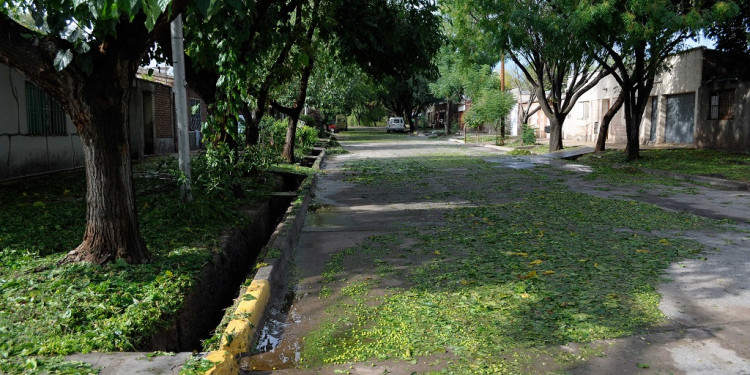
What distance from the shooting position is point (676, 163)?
1758 cm

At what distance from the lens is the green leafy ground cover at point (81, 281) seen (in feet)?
12.3

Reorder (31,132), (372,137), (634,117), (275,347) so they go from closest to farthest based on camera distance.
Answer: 1. (275,347)
2. (31,132)
3. (634,117)
4. (372,137)

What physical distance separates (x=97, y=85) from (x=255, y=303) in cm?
241

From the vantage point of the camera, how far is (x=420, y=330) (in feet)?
14.5

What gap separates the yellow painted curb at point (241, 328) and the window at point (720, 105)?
22.0m

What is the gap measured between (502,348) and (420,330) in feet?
2.15

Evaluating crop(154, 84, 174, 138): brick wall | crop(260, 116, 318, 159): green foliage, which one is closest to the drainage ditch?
crop(260, 116, 318, 159): green foliage

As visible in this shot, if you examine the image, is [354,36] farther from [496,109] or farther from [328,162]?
[496,109]

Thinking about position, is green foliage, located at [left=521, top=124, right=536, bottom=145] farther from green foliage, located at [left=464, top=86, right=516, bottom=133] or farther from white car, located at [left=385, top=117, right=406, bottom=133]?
white car, located at [left=385, top=117, right=406, bottom=133]

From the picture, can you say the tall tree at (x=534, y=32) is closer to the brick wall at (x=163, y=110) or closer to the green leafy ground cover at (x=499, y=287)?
the green leafy ground cover at (x=499, y=287)

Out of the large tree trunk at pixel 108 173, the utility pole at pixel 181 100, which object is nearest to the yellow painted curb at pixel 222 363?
the large tree trunk at pixel 108 173

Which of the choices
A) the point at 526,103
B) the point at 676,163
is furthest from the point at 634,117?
the point at 526,103

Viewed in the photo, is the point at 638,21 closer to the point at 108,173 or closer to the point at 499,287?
the point at 499,287

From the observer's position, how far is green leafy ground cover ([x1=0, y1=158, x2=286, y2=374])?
3754 millimetres
